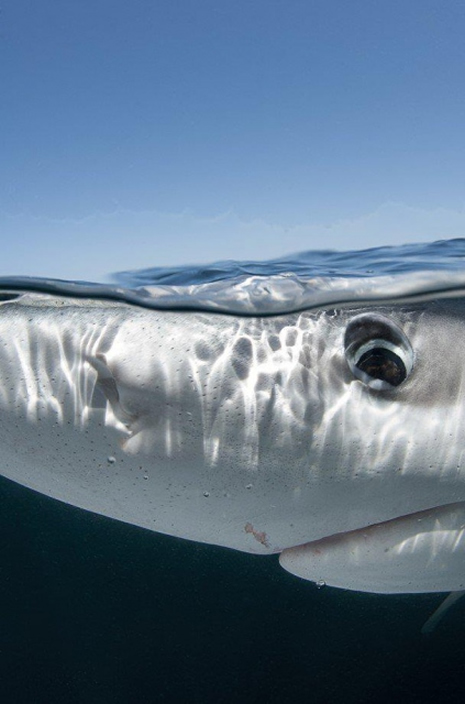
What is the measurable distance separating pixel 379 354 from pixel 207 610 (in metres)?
7.56

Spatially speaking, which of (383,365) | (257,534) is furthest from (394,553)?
(383,365)

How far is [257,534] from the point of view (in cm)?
151

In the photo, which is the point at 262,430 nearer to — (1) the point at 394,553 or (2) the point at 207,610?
(1) the point at 394,553

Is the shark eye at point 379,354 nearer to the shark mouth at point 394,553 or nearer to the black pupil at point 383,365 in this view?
the black pupil at point 383,365

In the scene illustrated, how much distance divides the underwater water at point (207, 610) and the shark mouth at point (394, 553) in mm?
1192

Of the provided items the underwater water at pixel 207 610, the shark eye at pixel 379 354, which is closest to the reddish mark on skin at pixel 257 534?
the shark eye at pixel 379 354

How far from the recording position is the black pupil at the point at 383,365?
147 cm

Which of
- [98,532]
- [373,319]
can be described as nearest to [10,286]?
[373,319]

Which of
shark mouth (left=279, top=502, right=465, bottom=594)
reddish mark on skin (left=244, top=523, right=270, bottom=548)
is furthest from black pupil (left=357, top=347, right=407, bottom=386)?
reddish mark on skin (left=244, top=523, right=270, bottom=548)

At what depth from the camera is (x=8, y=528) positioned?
9969mm

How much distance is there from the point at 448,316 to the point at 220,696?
5.93 meters

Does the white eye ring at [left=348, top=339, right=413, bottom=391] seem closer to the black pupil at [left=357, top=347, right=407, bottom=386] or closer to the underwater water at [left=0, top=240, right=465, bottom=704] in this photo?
the black pupil at [left=357, top=347, right=407, bottom=386]

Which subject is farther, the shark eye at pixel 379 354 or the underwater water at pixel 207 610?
the underwater water at pixel 207 610

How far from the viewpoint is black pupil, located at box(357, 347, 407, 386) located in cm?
147
